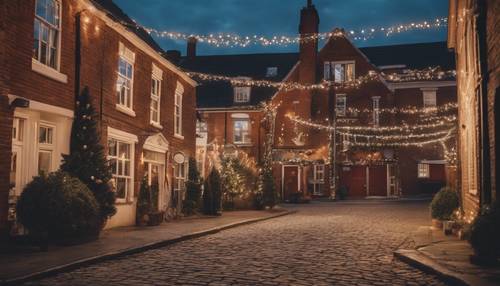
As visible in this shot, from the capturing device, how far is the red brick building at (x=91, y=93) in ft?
35.8

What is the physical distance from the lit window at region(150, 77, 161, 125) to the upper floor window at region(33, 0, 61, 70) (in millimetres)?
6423

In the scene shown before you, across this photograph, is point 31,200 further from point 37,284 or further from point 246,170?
point 246,170

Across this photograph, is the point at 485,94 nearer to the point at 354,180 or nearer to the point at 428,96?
the point at 354,180

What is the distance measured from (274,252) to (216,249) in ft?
4.38

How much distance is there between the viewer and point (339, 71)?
4159 cm

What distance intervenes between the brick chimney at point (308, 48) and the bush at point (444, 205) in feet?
79.9

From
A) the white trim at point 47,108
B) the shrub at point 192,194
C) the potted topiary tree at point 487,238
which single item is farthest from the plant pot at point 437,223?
the white trim at point 47,108

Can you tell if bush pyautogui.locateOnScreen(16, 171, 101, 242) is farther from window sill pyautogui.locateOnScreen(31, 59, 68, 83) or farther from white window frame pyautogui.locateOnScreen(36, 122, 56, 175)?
window sill pyautogui.locateOnScreen(31, 59, 68, 83)

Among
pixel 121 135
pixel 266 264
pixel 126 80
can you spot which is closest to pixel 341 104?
pixel 126 80

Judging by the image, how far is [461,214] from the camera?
1475 cm

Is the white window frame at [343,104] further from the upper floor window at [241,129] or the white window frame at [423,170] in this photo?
the upper floor window at [241,129]

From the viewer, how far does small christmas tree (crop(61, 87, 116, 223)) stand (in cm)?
1255

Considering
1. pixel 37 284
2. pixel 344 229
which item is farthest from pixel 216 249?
pixel 344 229

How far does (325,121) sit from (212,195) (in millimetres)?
20041
